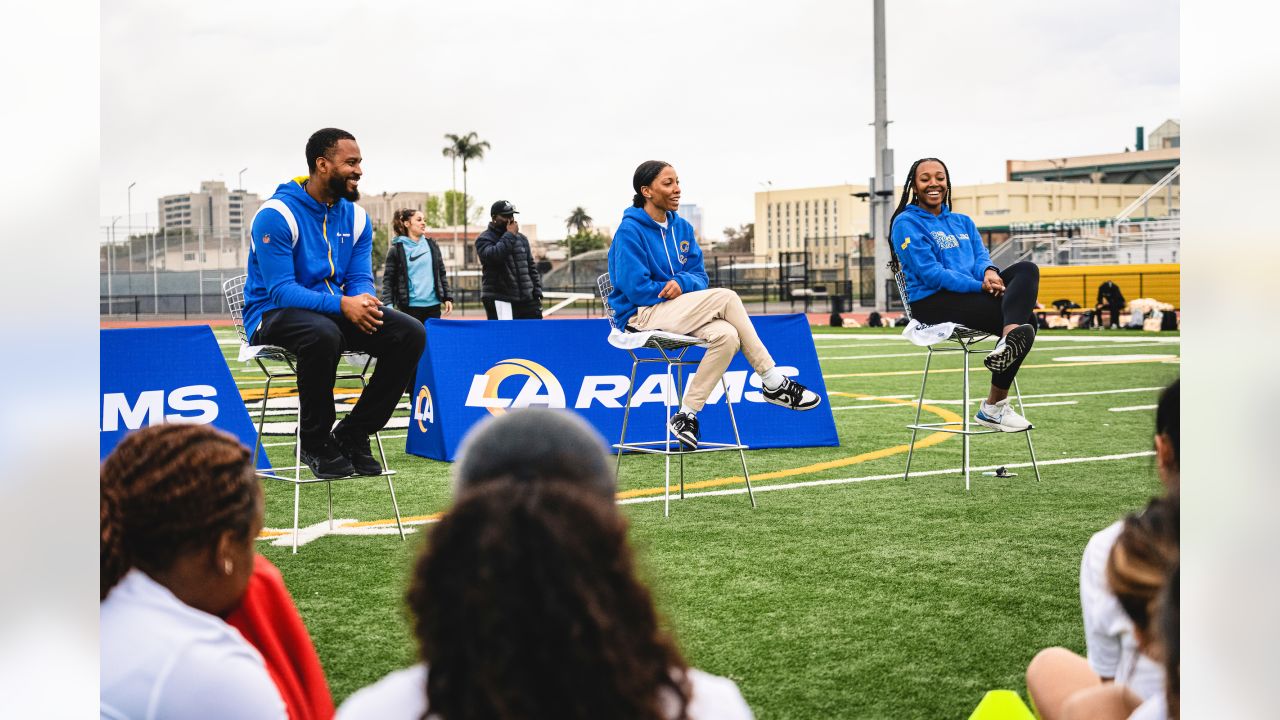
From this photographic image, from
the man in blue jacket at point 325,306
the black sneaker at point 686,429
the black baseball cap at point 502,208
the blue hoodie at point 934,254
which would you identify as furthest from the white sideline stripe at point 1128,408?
the man in blue jacket at point 325,306

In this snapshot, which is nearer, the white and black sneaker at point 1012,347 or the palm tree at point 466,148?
the white and black sneaker at point 1012,347

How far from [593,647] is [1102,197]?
317 feet

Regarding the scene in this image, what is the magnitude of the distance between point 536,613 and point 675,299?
4.82m

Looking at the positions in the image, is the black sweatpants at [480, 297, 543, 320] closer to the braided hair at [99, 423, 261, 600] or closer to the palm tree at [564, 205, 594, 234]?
the braided hair at [99, 423, 261, 600]

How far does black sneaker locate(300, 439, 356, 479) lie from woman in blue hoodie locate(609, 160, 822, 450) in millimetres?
1711

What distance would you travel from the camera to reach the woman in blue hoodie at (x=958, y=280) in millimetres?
6211

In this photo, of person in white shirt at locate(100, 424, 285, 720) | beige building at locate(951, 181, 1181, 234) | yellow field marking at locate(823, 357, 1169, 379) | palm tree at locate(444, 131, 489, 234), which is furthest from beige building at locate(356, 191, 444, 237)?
person in white shirt at locate(100, 424, 285, 720)

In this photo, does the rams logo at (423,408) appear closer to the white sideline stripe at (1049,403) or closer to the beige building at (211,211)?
the white sideline stripe at (1049,403)

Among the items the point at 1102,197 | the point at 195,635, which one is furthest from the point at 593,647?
the point at 1102,197

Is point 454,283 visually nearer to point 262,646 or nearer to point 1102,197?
point 262,646

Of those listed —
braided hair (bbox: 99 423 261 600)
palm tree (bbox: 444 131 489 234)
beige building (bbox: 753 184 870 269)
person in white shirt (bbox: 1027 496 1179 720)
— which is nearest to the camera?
person in white shirt (bbox: 1027 496 1179 720)

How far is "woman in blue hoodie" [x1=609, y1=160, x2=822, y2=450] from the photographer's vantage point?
605 centimetres

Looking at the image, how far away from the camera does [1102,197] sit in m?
90.2

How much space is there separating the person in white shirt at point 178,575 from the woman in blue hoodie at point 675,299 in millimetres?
4168
